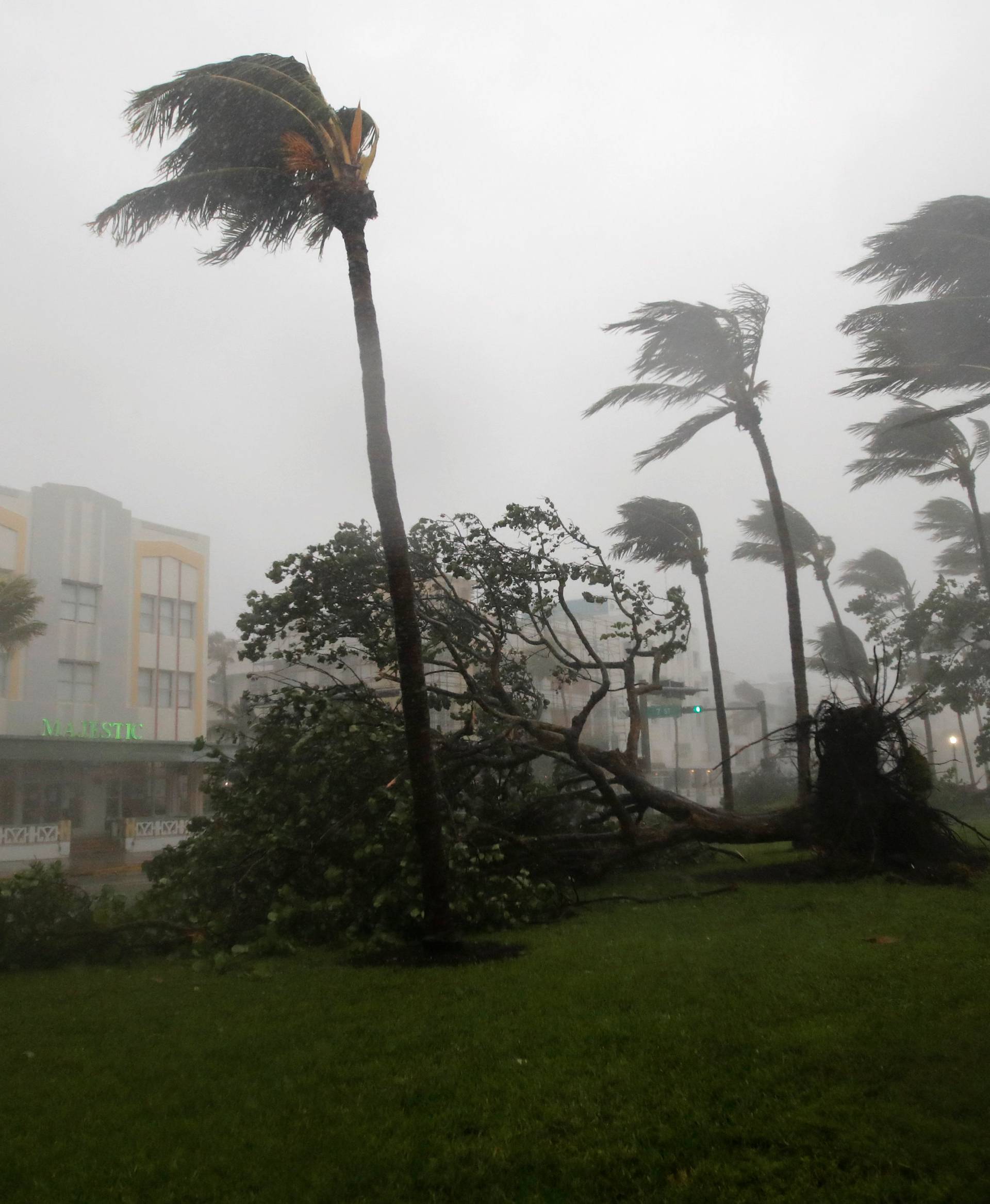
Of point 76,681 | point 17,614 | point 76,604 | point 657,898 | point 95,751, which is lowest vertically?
point 657,898

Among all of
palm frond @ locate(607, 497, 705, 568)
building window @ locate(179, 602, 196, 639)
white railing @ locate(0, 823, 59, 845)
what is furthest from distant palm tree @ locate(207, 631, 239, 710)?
palm frond @ locate(607, 497, 705, 568)

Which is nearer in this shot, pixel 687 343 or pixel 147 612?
pixel 687 343

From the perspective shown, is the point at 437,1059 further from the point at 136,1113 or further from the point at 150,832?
the point at 150,832

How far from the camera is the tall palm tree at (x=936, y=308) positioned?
10758mm

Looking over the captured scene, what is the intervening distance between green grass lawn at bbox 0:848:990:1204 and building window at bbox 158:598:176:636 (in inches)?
888

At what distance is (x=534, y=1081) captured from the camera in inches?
186

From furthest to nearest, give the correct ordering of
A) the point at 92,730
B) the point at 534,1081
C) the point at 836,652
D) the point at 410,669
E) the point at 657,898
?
the point at 836,652 < the point at 92,730 < the point at 657,898 < the point at 410,669 < the point at 534,1081

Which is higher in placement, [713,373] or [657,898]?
[713,373]

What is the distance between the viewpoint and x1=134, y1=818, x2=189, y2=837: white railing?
2641 centimetres

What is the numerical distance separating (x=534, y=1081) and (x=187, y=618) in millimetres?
27441

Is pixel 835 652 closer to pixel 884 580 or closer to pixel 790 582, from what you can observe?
pixel 884 580

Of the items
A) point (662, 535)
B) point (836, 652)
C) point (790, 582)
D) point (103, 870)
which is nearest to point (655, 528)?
Result: point (662, 535)

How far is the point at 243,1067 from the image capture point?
17.4 feet

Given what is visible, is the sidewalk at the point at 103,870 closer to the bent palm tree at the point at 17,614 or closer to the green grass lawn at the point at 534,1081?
the bent palm tree at the point at 17,614
